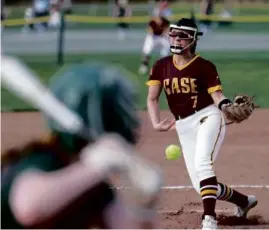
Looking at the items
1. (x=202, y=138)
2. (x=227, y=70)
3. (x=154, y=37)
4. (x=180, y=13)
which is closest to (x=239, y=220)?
(x=202, y=138)

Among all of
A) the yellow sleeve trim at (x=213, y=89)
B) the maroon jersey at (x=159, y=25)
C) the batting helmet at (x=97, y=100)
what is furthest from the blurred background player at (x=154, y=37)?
the batting helmet at (x=97, y=100)

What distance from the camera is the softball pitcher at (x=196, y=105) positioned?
7949mm

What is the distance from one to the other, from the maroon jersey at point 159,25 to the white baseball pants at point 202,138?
14001mm

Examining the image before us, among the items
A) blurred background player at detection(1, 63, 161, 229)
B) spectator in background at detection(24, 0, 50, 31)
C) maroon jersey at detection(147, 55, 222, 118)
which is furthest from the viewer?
spectator in background at detection(24, 0, 50, 31)

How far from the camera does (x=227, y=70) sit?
21375 mm

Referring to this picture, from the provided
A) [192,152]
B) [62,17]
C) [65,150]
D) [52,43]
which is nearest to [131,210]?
[65,150]

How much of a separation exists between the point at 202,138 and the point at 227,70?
13561 mm

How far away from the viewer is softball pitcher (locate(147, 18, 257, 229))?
7.95m

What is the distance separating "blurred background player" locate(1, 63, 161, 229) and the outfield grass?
12496mm

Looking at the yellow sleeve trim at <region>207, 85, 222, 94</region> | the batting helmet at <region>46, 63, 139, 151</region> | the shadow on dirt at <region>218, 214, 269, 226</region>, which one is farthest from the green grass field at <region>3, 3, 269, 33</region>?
the batting helmet at <region>46, 63, 139, 151</region>

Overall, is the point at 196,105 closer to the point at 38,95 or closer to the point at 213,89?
the point at 213,89

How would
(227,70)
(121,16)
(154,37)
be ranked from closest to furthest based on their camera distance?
(227,70) → (154,37) → (121,16)

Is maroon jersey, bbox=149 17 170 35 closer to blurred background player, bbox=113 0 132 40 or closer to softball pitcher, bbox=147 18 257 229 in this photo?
blurred background player, bbox=113 0 132 40

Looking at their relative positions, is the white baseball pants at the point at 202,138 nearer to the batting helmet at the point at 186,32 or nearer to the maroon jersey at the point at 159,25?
the batting helmet at the point at 186,32
